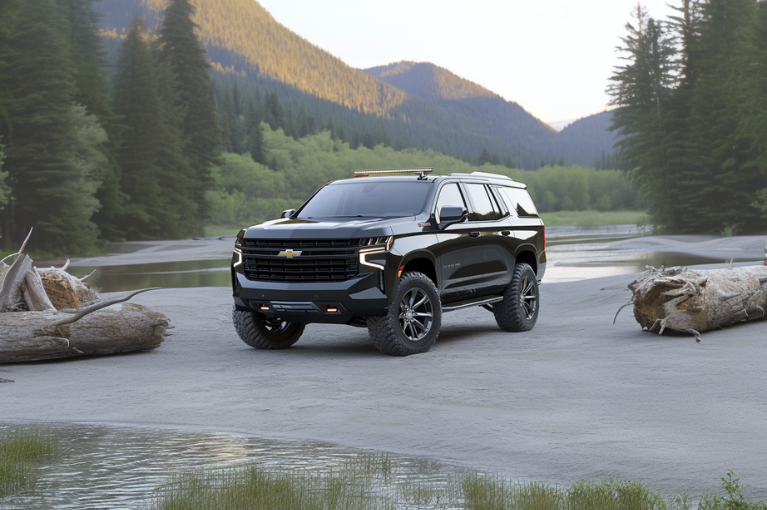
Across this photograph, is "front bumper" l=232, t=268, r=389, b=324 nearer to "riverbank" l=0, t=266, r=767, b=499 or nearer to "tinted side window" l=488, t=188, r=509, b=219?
"riverbank" l=0, t=266, r=767, b=499

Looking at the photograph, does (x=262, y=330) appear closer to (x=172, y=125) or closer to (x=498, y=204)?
(x=498, y=204)

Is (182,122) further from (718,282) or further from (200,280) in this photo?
(718,282)

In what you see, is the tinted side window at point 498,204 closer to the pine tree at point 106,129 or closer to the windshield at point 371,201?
the windshield at point 371,201

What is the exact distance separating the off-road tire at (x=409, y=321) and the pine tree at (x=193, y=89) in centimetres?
7114

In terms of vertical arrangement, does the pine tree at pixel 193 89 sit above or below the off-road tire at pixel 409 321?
above

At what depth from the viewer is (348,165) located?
13500cm

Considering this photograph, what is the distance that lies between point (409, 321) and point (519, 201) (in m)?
3.96

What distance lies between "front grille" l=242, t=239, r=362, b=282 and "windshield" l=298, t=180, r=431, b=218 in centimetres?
116

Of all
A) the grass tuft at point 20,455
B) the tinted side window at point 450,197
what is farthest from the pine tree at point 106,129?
the grass tuft at point 20,455

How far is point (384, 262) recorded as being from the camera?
35.1 feet

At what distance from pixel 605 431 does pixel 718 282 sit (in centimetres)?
639

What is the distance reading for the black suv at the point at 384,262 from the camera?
10.7 metres

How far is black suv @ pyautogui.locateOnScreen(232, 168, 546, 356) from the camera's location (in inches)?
422

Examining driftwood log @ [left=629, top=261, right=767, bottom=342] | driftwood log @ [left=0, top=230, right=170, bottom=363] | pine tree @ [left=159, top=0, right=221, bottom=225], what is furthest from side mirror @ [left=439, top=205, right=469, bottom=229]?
pine tree @ [left=159, top=0, right=221, bottom=225]
